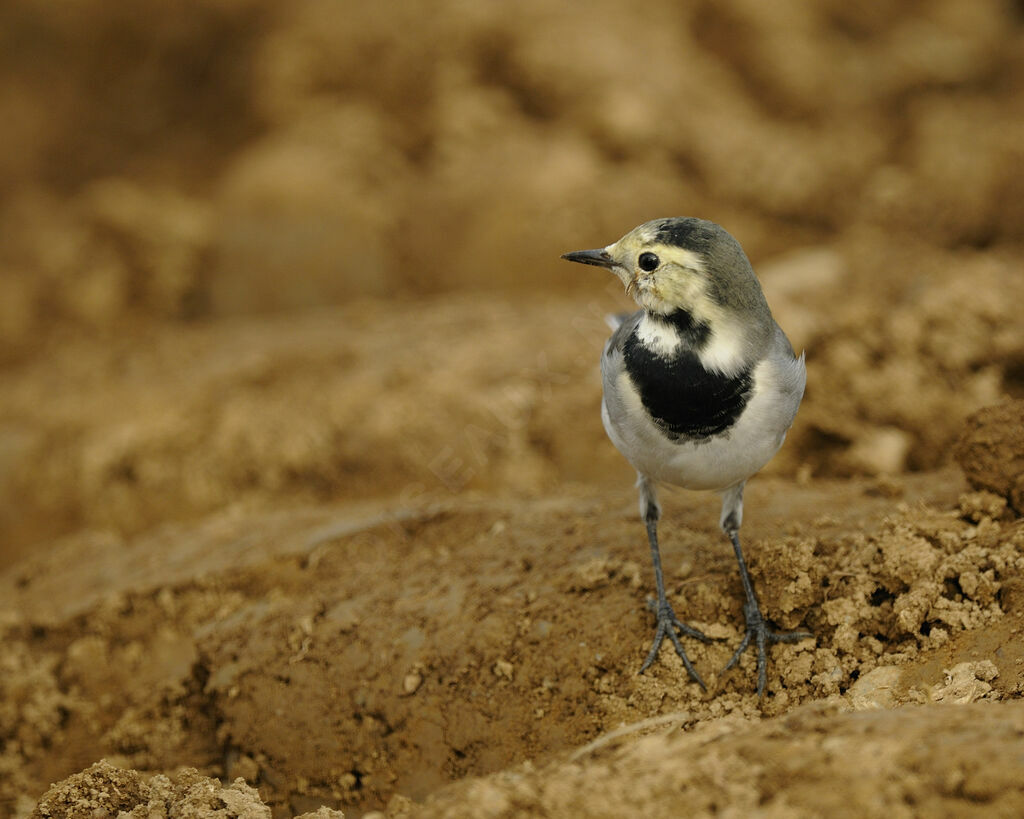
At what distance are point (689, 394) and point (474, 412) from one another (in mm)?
3468

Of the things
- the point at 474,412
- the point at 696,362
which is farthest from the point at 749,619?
the point at 474,412

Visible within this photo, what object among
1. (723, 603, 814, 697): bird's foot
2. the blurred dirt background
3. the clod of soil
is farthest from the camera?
the clod of soil

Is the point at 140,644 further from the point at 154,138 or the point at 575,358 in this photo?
the point at 154,138

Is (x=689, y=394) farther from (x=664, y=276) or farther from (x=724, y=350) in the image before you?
(x=664, y=276)

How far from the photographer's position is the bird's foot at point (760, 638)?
3254 millimetres

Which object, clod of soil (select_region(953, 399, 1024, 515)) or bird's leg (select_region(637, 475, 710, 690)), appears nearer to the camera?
bird's leg (select_region(637, 475, 710, 690))

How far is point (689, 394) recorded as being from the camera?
2994 mm

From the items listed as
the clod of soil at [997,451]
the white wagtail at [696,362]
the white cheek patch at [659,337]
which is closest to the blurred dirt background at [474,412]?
the clod of soil at [997,451]

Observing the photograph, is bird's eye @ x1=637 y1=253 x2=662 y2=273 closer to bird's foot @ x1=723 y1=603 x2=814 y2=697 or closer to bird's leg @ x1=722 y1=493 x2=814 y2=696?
bird's leg @ x1=722 y1=493 x2=814 y2=696

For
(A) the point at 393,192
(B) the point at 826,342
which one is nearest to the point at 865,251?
(B) the point at 826,342

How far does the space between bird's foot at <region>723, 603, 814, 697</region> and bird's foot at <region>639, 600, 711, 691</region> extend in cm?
13

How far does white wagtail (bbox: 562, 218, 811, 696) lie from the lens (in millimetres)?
2988

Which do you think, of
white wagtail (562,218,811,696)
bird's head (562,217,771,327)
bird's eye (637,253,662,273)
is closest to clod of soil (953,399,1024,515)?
white wagtail (562,218,811,696)

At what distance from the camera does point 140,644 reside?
446cm
